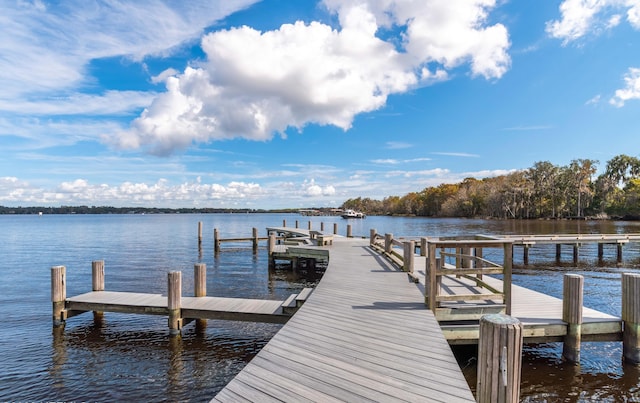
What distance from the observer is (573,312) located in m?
7.13

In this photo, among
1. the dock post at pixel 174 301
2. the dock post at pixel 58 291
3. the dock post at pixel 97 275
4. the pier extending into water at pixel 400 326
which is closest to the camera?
the pier extending into water at pixel 400 326

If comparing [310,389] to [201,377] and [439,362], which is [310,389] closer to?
[439,362]

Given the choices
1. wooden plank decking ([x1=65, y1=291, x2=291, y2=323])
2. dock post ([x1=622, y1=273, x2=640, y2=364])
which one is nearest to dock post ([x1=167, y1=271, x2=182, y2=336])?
wooden plank decking ([x1=65, y1=291, x2=291, y2=323])

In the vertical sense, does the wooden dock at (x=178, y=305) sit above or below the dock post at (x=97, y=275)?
below

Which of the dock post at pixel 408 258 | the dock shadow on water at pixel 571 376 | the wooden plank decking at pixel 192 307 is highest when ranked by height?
the dock post at pixel 408 258

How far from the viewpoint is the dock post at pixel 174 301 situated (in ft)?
29.7

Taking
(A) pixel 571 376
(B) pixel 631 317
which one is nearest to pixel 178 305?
(A) pixel 571 376

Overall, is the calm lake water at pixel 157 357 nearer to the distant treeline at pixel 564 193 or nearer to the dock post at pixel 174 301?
the dock post at pixel 174 301

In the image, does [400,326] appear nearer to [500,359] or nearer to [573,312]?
[500,359]

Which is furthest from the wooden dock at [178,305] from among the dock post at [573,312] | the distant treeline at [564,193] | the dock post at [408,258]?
the distant treeline at [564,193]

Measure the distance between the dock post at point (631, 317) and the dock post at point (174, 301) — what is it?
10232 mm

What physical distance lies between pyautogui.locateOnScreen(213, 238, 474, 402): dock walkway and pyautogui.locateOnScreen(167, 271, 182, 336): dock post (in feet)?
11.8

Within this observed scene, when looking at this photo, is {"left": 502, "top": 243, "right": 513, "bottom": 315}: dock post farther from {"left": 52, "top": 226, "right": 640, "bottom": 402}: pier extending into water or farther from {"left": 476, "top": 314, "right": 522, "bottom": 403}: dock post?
{"left": 476, "top": 314, "right": 522, "bottom": 403}: dock post

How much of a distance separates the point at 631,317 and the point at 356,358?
635 cm
